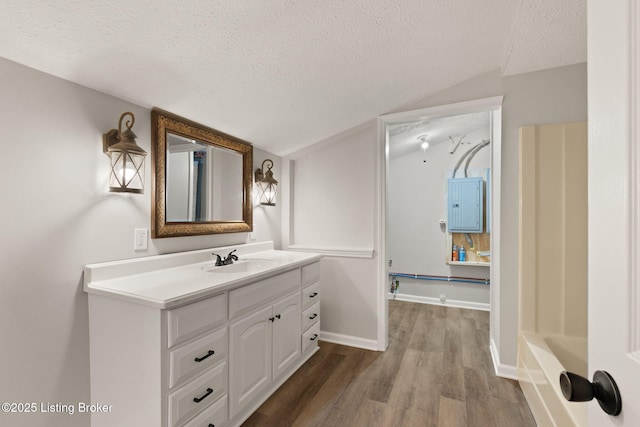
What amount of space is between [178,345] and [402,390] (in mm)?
1588

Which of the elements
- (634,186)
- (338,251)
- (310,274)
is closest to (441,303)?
(338,251)

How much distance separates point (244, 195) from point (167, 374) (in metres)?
1.55

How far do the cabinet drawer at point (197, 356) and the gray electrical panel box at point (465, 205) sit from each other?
3.35m

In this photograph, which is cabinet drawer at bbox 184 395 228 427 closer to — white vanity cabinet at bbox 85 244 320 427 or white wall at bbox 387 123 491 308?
white vanity cabinet at bbox 85 244 320 427

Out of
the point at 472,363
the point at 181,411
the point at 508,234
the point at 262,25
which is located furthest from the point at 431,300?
the point at 262,25

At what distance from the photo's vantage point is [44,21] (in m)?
1.08

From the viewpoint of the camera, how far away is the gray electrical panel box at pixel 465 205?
3781 mm

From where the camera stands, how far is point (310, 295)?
2.43 m

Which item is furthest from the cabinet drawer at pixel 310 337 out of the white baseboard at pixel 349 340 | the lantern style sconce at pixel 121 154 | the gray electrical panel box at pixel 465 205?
the gray electrical panel box at pixel 465 205

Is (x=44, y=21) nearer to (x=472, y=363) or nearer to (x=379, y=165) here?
(x=379, y=165)

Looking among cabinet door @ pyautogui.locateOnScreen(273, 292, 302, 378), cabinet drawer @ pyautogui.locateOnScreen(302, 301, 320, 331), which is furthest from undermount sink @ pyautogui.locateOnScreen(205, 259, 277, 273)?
cabinet drawer @ pyautogui.locateOnScreen(302, 301, 320, 331)

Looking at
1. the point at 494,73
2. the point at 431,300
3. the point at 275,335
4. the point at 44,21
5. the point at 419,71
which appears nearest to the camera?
the point at 44,21

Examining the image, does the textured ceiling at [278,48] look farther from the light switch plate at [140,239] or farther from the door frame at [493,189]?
the light switch plate at [140,239]

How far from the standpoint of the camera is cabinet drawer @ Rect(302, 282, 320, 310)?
7.69 feet
